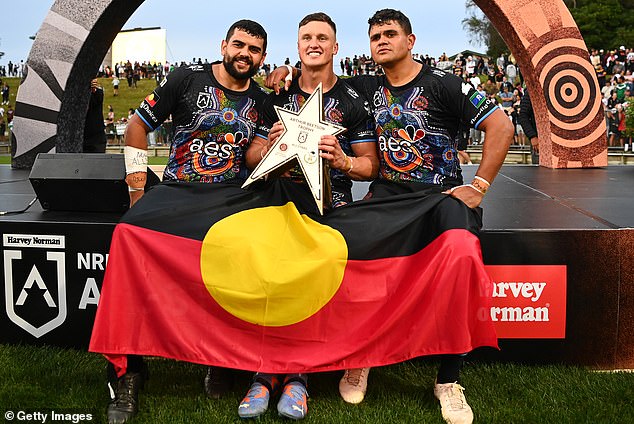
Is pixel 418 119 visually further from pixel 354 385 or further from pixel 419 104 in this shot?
pixel 354 385

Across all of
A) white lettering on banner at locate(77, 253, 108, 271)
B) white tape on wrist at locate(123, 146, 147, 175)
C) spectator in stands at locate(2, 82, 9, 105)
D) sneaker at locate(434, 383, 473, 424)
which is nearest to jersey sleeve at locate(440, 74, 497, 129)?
sneaker at locate(434, 383, 473, 424)

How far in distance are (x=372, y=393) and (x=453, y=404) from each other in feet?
1.53

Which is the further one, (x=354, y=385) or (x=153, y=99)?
(x=153, y=99)

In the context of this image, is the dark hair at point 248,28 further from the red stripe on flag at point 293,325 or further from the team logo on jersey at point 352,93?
the red stripe on flag at point 293,325

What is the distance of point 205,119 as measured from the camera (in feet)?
11.9

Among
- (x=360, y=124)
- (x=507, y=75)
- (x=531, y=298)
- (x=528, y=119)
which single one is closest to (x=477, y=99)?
(x=360, y=124)

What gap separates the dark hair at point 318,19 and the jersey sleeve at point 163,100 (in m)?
0.73

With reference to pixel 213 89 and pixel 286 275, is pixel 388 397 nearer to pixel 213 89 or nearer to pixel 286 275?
pixel 286 275

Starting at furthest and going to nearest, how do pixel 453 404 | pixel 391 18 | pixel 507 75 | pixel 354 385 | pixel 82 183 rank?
pixel 507 75, pixel 82 183, pixel 391 18, pixel 354 385, pixel 453 404

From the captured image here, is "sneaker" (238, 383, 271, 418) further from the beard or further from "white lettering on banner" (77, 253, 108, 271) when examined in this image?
→ the beard

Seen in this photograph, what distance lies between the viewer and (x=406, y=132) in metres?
3.53

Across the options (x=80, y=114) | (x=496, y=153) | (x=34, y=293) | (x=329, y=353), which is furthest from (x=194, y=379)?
(x=80, y=114)

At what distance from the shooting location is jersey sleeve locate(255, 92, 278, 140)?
3684 millimetres

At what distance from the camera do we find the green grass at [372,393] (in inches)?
113
